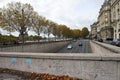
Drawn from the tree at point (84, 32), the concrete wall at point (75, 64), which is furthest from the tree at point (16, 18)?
the tree at point (84, 32)

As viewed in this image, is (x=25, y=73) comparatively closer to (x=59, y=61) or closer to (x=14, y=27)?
(x=59, y=61)

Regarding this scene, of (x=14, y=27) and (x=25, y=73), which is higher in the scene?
(x=14, y=27)

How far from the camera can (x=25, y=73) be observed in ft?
29.7

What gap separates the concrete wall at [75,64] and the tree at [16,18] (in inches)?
1162

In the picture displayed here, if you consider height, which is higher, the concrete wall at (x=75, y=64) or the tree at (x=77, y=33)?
the tree at (x=77, y=33)

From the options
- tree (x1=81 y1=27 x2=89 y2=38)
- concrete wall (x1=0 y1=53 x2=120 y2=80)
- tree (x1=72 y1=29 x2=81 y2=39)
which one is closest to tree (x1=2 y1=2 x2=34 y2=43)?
concrete wall (x1=0 y1=53 x2=120 y2=80)

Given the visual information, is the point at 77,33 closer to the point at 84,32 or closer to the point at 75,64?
the point at 84,32

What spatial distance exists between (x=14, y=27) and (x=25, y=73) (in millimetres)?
30783

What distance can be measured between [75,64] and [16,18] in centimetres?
3227

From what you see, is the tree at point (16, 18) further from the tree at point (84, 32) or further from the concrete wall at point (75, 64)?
the tree at point (84, 32)

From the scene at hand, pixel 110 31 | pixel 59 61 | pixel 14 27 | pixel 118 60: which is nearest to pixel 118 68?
pixel 118 60

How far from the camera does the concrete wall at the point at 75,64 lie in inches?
282

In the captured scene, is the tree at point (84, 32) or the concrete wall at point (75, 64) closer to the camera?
the concrete wall at point (75, 64)

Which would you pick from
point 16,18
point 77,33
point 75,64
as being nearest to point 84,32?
point 77,33
